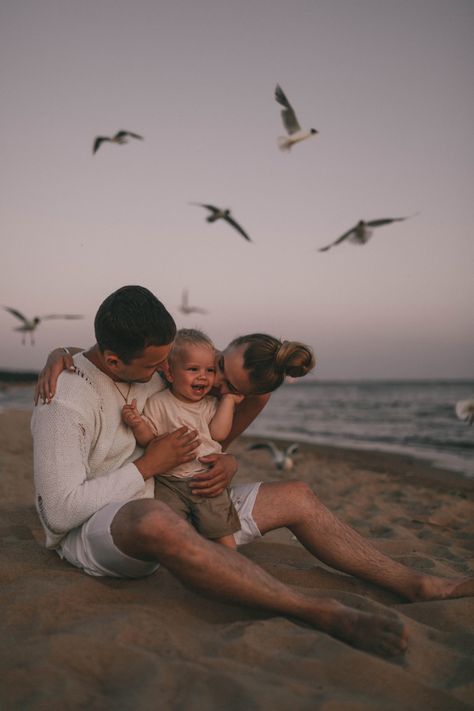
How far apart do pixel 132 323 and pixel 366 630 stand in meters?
1.48

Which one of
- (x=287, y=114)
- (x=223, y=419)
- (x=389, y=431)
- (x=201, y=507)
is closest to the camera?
(x=201, y=507)

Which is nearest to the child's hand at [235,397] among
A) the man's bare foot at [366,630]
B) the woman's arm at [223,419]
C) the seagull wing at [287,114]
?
the woman's arm at [223,419]

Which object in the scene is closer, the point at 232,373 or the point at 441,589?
the point at 441,589

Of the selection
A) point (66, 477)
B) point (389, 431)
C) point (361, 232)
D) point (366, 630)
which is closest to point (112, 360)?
point (66, 477)

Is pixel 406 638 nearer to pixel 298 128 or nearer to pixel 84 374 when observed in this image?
pixel 84 374

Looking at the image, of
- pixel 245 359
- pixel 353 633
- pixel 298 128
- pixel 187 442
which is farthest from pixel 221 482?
pixel 298 128

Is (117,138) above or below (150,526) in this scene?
above

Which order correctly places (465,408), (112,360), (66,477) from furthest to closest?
1. (465,408)
2. (112,360)
3. (66,477)

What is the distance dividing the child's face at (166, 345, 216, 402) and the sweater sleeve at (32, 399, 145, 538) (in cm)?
61

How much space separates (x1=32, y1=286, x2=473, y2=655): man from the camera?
1.94 m

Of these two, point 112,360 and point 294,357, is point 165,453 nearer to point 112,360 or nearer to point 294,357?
point 112,360

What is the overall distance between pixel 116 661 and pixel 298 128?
8114 millimetres

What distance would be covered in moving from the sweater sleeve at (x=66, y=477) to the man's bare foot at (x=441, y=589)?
4.55 ft

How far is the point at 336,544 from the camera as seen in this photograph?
102 inches
